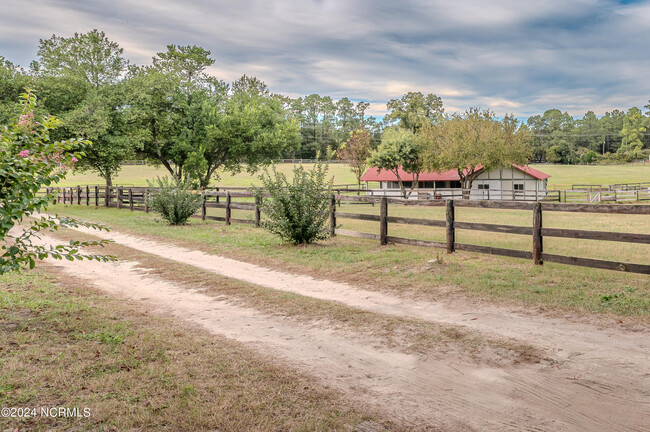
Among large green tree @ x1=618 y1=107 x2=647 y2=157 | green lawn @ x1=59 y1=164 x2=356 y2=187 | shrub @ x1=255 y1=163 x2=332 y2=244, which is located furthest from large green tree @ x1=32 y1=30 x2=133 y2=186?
large green tree @ x1=618 y1=107 x2=647 y2=157

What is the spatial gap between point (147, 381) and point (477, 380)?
2.95 metres

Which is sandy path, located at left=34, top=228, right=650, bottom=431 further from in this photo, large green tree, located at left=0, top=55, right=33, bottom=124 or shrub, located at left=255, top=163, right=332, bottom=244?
large green tree, located at left=0, top=55, right=33, bottom=124

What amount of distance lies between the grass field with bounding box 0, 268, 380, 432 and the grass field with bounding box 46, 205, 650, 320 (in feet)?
12.8

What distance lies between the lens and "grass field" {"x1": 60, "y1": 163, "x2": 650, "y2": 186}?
73.6m

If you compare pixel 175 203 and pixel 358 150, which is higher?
pixel 358 150

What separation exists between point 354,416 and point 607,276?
6.61m

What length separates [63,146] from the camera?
16.4ft

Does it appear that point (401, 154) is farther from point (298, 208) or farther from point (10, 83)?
point (298, 208)

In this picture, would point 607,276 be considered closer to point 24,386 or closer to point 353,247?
point 353,247

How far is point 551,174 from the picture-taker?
87125 millimetres

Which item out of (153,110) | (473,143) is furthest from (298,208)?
(473,143)

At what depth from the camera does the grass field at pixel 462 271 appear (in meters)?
7.09

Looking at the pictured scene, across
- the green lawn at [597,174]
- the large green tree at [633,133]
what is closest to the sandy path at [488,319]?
the green lawn at [597,174]

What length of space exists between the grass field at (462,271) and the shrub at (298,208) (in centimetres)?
42
